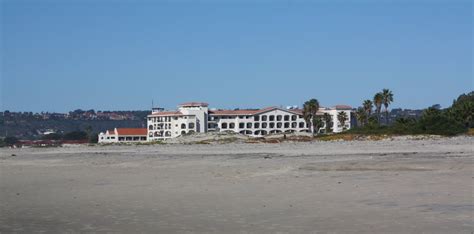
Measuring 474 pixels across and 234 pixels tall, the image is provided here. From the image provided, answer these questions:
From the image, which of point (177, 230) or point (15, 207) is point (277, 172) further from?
point (177, 230)

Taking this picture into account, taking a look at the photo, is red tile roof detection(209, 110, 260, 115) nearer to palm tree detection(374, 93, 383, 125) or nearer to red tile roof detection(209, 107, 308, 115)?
red tile roof detection(209, 107, 308, 115)

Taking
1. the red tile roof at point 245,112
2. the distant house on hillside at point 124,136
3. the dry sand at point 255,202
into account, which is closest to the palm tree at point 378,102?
the red tile roof at point 245,112

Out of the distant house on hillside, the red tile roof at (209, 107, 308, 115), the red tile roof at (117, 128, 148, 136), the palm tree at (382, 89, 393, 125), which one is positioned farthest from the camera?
the red tile roof at (117, 128, 148, 136)

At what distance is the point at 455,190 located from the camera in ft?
53.9

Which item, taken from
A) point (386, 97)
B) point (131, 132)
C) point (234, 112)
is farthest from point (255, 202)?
point (131, 132)

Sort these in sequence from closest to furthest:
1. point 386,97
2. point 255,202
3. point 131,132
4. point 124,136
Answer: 1. point 255,202
2. point 386,97
3. point 124,136
4. point 131,132

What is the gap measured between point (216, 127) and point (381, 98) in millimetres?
45025

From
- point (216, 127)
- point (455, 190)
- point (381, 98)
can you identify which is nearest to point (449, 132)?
point (381, 98)

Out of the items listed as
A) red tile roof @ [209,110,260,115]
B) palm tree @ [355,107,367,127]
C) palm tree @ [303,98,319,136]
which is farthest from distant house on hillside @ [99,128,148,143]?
palm tree @ [355,107,367,127]

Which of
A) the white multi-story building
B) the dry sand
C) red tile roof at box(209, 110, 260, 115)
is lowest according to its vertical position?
the dry sand

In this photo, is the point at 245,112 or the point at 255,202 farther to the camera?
the point at 245,112

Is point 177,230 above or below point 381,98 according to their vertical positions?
below

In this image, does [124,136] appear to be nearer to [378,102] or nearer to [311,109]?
[311,109]

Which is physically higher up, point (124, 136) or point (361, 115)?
point (361, 115)
